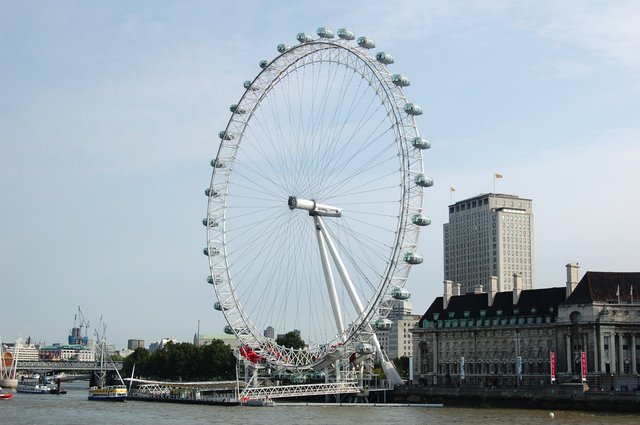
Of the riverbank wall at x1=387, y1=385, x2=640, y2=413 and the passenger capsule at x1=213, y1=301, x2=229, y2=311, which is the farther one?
the passenger capsule at x1=213, y1=301, x2=229, y2=311

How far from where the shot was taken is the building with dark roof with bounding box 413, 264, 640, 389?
296ft

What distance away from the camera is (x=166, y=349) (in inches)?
6427

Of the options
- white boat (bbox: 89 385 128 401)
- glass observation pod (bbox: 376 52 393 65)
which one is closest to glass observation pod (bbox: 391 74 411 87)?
glass observation pod (bbox: 376 52 393 65)

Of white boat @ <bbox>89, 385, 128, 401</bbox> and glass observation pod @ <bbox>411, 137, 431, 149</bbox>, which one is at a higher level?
glass observation pod @ <bbox>411, 137, 431, 149</bbox>

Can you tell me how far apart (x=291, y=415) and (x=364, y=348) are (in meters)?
13.0

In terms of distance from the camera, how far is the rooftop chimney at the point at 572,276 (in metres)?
94.7

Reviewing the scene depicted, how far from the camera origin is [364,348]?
8338 centimetres

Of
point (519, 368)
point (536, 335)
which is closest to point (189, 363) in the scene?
point (536, 335)

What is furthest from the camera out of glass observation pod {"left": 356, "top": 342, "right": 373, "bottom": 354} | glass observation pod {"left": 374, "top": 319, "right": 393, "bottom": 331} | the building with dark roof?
the building with dark roof

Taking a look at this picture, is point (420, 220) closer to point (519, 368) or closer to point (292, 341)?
Result: point (519, 368)

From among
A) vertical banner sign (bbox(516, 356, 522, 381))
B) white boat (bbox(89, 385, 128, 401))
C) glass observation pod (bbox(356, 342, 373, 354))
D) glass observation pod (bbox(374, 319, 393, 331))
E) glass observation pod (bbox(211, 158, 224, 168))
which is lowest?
white boat (bbox(89, 385, 128, 401))

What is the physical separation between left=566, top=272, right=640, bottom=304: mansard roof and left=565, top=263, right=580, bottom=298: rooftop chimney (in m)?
1.27

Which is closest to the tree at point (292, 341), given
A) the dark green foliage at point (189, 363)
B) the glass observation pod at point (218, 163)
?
the dark green foliage at point (189, 363)

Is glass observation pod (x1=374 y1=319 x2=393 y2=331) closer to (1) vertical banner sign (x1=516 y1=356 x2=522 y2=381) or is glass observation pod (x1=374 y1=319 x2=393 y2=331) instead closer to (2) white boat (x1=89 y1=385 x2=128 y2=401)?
(1) vertical banner sign (x1=516 y1=356 x2=522 y2=381)
